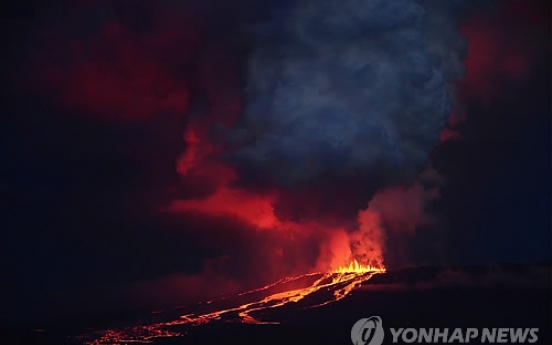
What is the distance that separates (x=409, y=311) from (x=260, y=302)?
1089 cm

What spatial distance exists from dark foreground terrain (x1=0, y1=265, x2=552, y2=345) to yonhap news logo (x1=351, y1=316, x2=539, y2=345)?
1.00 metres

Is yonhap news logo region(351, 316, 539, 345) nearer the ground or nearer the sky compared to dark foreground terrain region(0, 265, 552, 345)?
nearer the ground

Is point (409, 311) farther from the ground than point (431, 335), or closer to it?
farther from the ground

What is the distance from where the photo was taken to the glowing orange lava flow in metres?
53.3

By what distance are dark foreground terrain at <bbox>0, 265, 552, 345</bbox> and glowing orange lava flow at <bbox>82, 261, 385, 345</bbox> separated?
1.95 ft

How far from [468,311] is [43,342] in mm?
30742

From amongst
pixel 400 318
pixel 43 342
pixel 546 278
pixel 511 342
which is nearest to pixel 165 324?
pixel 43 342

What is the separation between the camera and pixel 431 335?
182 feet

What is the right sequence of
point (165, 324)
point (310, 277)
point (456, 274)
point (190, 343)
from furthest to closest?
point (456, 274) < point (310, 277) < point (165, 324) < point (190, 343)

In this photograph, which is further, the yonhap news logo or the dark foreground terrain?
the dark foreground terrain

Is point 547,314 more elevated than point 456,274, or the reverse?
point 456,274

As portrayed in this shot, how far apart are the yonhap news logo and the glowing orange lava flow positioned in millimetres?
4911

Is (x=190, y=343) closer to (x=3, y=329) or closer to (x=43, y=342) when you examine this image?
(x=43, y=342)

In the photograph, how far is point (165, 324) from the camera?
5609cm
